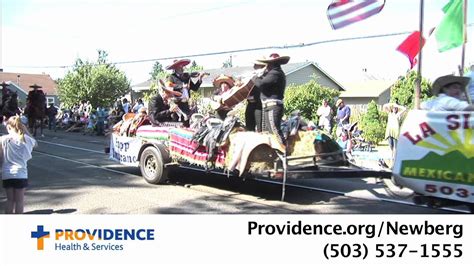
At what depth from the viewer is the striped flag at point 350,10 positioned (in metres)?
8.94

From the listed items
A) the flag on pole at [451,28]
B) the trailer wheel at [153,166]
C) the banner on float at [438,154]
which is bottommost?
the trailer wheel at [153,166]

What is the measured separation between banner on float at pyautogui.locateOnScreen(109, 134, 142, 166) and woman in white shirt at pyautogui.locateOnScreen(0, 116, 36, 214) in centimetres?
295

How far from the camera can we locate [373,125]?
1562cm

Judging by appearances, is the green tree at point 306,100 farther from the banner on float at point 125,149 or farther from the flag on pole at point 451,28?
the flag on pole at point 451,28

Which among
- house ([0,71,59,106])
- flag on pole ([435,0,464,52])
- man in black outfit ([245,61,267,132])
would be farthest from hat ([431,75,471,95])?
house ([0,71,59,106])

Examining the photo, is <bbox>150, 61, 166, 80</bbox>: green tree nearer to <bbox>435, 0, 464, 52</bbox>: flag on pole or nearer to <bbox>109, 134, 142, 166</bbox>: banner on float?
<bbox>109, 134, 142, 166</bbox>: banner on float

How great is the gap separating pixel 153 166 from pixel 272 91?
110 inches

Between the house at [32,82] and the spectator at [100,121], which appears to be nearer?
the spectator at [100,121]

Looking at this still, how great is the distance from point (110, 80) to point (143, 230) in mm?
34481

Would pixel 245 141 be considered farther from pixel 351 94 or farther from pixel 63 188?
→ pixel 351 94

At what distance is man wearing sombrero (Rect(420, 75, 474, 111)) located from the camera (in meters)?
5.11

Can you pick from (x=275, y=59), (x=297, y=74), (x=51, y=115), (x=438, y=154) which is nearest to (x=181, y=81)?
(x=275, y=59)

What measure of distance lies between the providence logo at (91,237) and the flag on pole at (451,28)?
17.6 feet

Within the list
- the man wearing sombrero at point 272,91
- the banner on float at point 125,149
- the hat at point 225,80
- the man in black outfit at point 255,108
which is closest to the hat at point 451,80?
the man wearing sombrero at point 272,91
